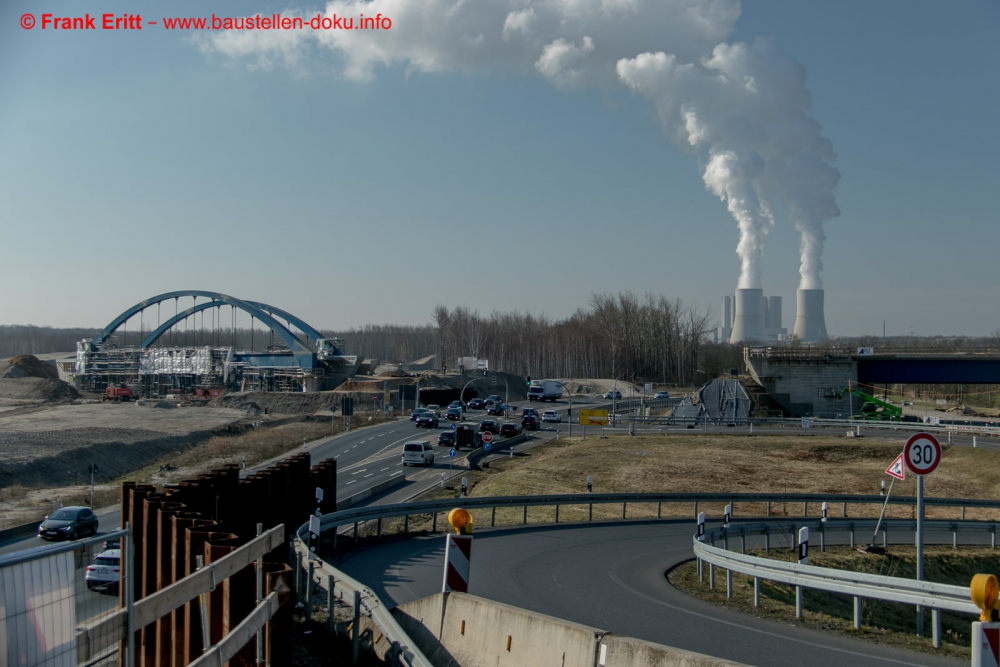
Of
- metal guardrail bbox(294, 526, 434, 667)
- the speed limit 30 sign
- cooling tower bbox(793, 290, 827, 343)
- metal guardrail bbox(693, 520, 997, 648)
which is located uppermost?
cooling tower bbox(793, 290, 827, 343)

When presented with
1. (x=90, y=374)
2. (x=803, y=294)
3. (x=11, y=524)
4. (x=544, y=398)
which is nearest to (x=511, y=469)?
(x=11, y=524)

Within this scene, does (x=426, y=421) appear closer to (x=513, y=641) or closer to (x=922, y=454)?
(x=922, y=454)

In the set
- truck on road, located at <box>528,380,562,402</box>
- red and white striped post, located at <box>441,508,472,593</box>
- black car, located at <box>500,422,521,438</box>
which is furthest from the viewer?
truck on road, located at <box>528,380,562,402</box>

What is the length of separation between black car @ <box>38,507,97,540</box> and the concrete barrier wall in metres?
17.1

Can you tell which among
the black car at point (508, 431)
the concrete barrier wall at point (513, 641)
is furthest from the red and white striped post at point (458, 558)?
the black car at point (508, 431)

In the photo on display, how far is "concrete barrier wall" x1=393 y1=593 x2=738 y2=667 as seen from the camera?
25.7ft

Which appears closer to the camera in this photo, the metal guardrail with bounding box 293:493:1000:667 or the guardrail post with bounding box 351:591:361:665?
the metal guardrail with bounding box 293:493:1000:667

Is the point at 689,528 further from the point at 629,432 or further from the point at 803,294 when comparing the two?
the point at 803,294

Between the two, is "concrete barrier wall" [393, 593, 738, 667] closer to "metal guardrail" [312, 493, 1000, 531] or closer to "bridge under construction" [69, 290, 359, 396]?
"metal guardrail" [312, 493, 1000, 531]

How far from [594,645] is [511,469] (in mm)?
32590

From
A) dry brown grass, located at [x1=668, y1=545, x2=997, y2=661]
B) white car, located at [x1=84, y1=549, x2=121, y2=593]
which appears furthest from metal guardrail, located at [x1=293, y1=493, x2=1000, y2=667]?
white car, located at [x1=84, y1=549, x2=121, y2=593]

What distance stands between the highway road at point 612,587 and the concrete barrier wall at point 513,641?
3.29 m

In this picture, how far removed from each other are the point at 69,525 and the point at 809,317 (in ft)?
467

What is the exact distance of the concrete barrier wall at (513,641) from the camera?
7.84 m
